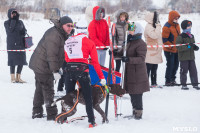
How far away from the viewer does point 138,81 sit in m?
4.83

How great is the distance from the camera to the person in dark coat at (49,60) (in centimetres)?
444

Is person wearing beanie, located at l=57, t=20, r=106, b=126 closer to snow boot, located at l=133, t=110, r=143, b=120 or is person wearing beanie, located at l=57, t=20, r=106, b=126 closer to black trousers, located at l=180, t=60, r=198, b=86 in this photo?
snow boot, located at l=133, t=110, r=143, b=120

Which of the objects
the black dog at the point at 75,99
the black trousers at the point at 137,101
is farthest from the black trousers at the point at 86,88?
the black trousers at the point at 137,101

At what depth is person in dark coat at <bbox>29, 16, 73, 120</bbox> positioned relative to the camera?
4438 mm

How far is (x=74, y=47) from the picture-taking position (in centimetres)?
417

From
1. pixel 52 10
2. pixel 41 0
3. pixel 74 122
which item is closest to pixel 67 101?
pixel 74 122

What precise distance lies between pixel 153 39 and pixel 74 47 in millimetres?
3638

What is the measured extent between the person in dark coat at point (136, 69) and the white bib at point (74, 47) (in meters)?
0.91

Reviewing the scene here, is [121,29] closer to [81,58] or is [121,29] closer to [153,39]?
[153,39]

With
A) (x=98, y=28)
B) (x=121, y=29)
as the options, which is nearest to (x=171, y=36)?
(x=121, y=29)

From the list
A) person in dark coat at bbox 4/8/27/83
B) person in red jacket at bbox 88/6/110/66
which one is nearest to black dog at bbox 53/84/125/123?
person in red jacket at bbox 88/6/110/66

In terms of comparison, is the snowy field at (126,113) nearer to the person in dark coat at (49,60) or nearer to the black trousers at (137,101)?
the black trousers at (137,101)

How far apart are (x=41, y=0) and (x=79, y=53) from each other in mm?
22647

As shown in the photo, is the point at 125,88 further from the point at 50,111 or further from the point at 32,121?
the point at 32,121
